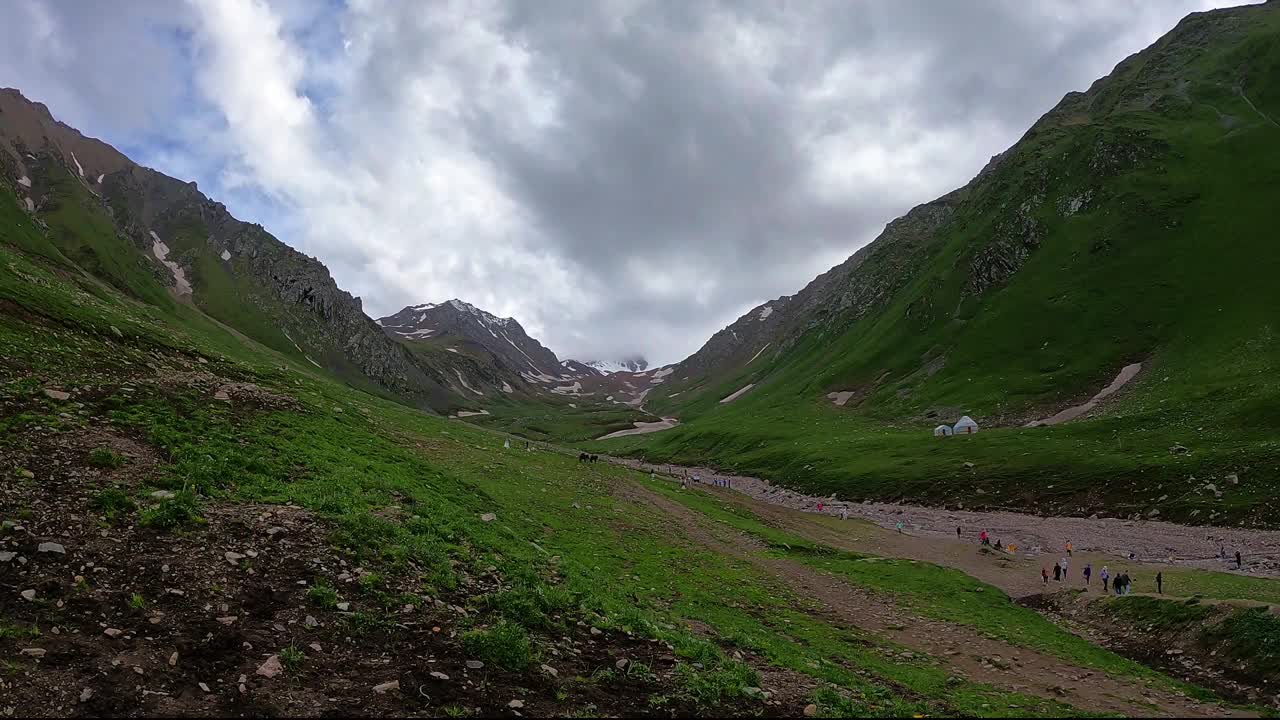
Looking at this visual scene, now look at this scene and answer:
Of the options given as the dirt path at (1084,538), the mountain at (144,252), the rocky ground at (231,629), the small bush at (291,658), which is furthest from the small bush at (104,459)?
the mountain at (144,252)

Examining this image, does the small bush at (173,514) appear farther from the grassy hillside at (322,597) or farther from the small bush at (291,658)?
the small bush at (291,658)

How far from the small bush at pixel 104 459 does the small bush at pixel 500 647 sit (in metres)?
12.7

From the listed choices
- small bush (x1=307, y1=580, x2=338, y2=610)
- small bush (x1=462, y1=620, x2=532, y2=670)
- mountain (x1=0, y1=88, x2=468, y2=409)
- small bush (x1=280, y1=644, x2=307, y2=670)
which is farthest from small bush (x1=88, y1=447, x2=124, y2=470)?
mountain (x1=0, y1=88, x2=468, y2=409)

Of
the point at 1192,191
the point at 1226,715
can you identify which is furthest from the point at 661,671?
the point at 1192,191

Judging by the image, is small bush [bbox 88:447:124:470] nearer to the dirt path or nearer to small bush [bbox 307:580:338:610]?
small bush [bbox 307:580:338:610]

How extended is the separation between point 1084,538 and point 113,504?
7356 centimetres

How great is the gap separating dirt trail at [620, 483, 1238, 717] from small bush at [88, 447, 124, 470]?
92.1 ft

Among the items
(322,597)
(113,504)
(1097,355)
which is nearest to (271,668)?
(322,597)

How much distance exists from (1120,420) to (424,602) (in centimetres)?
10654

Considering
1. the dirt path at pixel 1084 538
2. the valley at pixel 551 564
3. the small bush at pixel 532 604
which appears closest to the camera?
the valley at pixel 551 564

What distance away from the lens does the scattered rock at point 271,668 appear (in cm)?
1026

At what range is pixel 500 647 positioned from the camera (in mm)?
12766

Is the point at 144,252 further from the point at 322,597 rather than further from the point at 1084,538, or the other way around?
the point at 1084,538

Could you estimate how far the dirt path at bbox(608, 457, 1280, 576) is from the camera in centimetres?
4566
